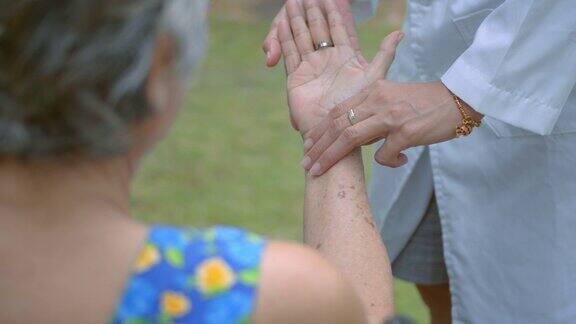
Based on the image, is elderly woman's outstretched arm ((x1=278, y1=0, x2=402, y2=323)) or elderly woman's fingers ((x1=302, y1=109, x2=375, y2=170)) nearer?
elderly woman's outstretched arm ((x1=278, y1=0, x2=402, y2=323))

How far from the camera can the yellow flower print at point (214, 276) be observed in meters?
1.29

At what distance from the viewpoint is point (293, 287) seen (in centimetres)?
131

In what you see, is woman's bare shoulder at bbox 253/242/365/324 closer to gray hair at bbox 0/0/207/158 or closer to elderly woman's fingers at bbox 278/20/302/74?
gray hair at bbox 0/0/207/158

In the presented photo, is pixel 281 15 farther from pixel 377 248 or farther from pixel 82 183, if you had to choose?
pixel 82 183

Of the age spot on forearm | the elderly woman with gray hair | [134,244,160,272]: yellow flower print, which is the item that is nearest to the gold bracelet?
the age spot on forearm

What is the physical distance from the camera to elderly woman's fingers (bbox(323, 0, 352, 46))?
243 centimetres

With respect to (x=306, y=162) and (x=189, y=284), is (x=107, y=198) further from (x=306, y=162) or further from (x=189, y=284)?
(x=306, y=162)

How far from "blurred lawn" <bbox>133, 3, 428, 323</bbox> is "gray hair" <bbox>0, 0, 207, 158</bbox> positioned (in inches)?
124

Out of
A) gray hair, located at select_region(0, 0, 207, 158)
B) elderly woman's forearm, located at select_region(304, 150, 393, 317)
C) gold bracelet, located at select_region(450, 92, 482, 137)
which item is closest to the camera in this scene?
gray hair, located at select_region(0, 0, 207, 158)

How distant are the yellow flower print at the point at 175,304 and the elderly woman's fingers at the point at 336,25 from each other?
3.99 ft

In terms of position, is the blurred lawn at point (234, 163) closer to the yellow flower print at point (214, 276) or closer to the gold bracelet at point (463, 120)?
the gold bracelet at point (463, 120)

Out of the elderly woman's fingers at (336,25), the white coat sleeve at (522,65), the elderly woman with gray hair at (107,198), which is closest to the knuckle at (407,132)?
the white coat sleeve at (522,65)

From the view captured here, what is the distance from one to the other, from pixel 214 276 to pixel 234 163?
14.5 ft

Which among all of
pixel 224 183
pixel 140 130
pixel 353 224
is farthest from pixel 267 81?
A: pixel 140 130
